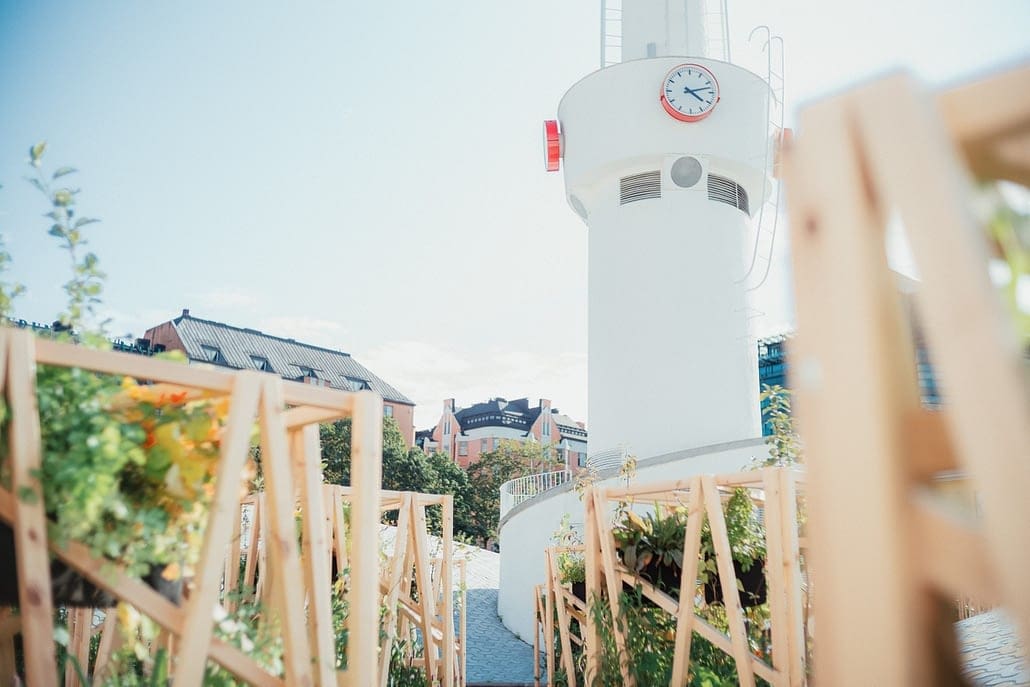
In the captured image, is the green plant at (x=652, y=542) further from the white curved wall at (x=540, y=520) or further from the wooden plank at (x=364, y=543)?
the white curved wall at (x=540, y=520)

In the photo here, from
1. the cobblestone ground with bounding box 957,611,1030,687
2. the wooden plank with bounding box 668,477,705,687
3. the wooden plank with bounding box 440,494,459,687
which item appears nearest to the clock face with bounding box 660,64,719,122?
the wooden plank with bounding box 440,494,459,687

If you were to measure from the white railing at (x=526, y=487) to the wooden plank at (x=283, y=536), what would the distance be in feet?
49.4

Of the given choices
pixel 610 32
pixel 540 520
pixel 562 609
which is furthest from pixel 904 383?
pixel 610 32

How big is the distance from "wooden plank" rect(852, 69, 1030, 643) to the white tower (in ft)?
49.0

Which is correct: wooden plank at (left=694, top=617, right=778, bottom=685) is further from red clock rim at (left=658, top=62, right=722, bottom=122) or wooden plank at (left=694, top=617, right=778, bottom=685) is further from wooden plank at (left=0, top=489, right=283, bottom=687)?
red clock rim at (left=658, top=62, right=722, bottom=122)

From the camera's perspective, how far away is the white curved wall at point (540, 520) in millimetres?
13062

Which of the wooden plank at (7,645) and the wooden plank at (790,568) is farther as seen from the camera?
the wooden plank at (790,568)

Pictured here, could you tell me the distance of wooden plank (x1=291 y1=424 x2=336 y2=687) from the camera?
77.8 inches

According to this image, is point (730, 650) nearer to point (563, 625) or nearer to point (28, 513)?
point (563, 625)

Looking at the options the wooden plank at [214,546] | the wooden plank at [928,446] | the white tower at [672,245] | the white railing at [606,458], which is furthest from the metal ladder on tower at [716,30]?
the wooden plank at [928,446]

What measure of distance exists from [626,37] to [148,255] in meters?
13.0

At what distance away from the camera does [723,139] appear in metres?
16.3

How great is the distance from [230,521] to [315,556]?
1.38ft

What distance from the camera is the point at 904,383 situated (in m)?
0.78
